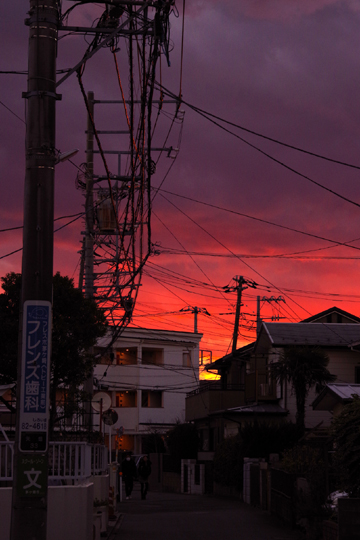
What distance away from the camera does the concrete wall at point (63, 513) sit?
37.8 ft

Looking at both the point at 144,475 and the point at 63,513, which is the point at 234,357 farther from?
the point at 63,513

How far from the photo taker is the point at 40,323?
27.4ft

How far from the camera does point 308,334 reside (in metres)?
43.2

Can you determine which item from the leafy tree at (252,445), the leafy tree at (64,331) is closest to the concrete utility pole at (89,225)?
the leafy tree at (64,331)

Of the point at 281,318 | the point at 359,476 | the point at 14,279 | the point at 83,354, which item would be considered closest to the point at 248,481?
the point at 83,354

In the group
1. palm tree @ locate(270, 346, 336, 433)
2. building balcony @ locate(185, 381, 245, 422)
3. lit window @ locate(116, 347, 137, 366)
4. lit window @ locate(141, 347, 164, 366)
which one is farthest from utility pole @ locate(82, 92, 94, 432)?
lit window @ locate(141, 347, 164, 366)

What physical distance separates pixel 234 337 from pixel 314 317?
5.47 metres

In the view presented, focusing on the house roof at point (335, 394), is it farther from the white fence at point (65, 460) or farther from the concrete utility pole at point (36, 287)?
the concrete utility pole at point (36, 287)

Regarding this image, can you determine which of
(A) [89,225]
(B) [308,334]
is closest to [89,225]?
(A) [89,225]

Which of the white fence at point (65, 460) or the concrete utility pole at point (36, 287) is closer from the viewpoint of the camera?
the concrete utility pole at point (36, 287)

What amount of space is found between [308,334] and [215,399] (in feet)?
24.1

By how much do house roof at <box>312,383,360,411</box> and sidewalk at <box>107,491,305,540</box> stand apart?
15.0ft

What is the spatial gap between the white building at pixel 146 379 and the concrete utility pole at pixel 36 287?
179 ft

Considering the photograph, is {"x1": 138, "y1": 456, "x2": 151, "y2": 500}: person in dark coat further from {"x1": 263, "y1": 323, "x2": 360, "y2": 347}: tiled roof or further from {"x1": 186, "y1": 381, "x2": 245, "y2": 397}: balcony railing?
{"x1": 186, "y1": 381, "x2": 245, "y2": 397}: balcony railing
